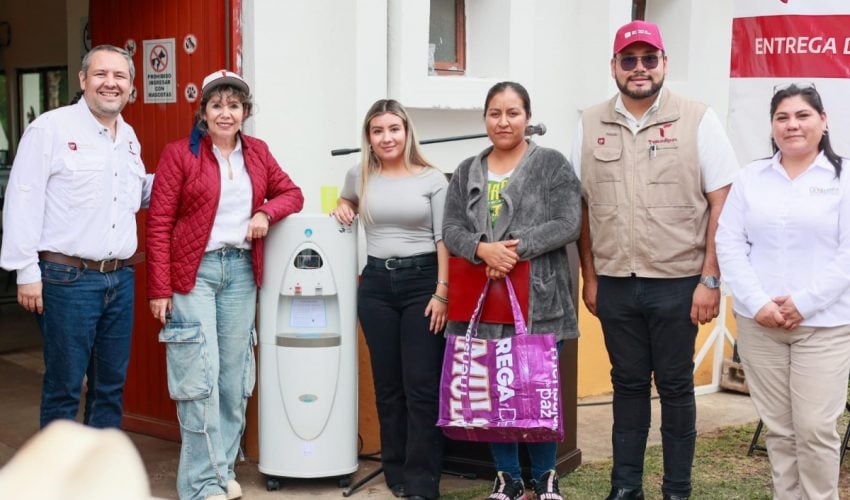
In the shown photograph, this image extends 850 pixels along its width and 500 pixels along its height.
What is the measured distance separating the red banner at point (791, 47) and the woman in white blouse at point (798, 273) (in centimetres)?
59

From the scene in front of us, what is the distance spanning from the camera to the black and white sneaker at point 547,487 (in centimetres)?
468

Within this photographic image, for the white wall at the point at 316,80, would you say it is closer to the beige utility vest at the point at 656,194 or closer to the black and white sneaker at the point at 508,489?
the beige utility vest at the point at 656,194

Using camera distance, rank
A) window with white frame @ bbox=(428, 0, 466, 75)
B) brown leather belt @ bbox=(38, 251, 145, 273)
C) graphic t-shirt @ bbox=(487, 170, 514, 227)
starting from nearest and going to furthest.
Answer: brown leather belt @ bbox=(38, 251, 145, 273), graphic t-shirt @ bbox=(487, 170, 514, 227), window with white frame @ bbox=(428, 0, 466, 75)

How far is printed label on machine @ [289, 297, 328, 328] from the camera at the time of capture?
5.08m

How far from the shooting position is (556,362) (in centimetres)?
442

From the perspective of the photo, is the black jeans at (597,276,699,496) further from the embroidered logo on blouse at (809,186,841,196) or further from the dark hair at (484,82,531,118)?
the dark hair at (484,82,531,118)

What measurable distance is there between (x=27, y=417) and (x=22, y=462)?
5.77m

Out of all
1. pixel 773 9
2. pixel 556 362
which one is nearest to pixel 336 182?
pixel 556 362

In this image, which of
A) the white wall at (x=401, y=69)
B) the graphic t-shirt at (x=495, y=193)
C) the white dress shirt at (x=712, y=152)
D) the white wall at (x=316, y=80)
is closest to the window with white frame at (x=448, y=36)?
the white wall at (x=401, y=69)

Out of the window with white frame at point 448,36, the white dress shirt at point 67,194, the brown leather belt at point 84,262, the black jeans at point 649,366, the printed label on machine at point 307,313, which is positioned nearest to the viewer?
the white dress shirt at point 67,194

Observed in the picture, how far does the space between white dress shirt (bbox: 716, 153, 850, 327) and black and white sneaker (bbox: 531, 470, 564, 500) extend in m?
1.21

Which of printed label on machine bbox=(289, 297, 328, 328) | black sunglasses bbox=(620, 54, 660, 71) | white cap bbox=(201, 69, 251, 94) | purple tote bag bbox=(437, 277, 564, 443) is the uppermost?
black sunglasses bbox=(620, 54, 660, 71)

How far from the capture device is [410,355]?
489 cm

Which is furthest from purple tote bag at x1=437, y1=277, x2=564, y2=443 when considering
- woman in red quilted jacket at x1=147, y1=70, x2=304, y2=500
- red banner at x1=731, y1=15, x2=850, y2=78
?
red banner at x1=731, y1=15, x2=850, y2=78
